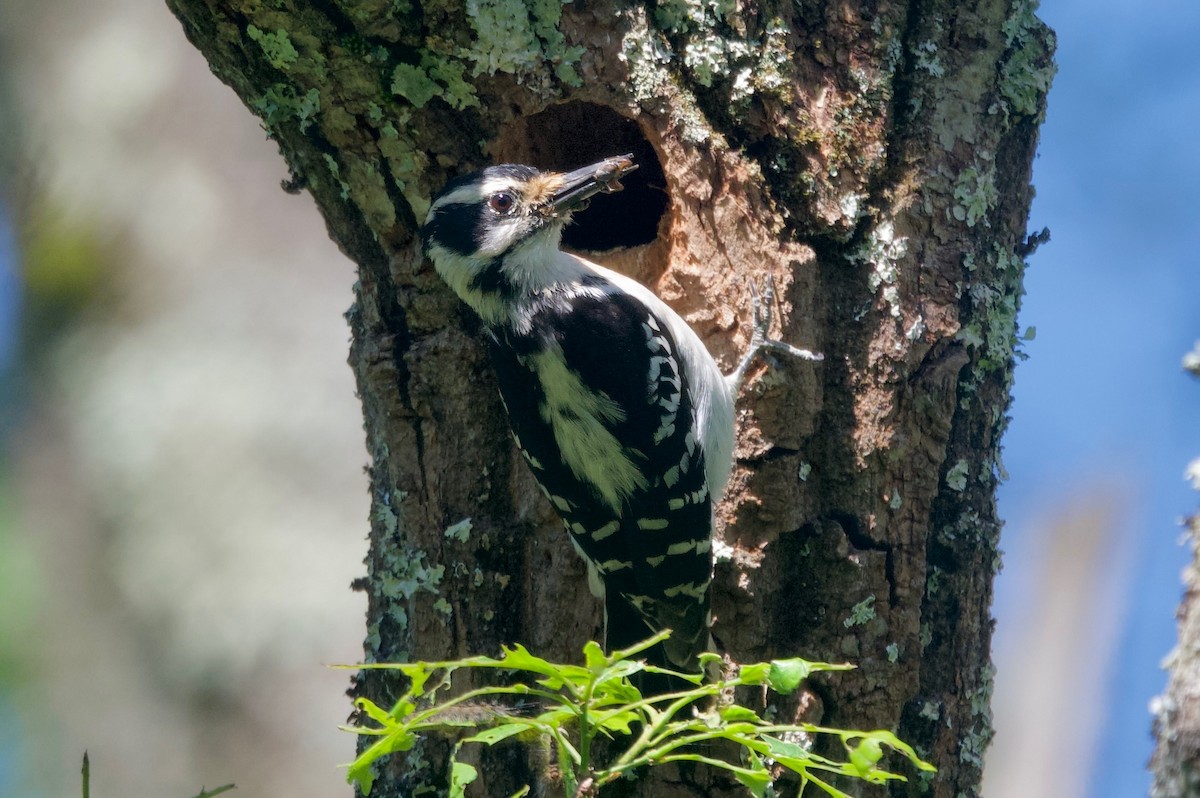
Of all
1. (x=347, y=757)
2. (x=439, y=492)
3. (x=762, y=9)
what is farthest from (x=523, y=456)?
(x=347, y=757)

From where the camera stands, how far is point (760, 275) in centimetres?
372

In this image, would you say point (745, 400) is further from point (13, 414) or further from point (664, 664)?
point (13, 414)

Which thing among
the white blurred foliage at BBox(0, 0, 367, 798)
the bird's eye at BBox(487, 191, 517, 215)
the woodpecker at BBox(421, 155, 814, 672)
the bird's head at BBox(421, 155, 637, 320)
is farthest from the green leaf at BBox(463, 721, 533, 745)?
the white blurred foliage at BBox(0, 0, 367, 798)

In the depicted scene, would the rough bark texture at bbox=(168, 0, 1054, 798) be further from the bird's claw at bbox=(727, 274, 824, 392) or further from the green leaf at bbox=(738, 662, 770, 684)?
the green leaf at bbox=(738, 662, 770, 684)

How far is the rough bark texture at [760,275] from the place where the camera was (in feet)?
11.7

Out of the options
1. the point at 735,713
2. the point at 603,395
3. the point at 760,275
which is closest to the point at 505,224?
the point at 603,395

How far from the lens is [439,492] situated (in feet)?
12.4

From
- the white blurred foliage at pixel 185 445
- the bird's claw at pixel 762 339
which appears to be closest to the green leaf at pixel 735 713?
the bird's claw at pixel 762 339

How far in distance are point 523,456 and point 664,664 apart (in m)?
0.81

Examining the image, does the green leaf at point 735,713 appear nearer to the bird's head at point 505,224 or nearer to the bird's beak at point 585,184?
the bird's head at point 505,224

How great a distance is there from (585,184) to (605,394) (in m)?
0.75

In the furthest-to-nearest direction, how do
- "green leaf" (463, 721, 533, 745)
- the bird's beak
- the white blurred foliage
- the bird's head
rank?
1. the white blurred foliage
2. the bird's beak
3. the bird's head
4. "green leaf" (463, 721, 533, 745)

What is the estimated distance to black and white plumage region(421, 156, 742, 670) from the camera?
355 centimetres

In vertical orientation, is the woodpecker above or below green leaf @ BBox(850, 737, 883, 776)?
above
